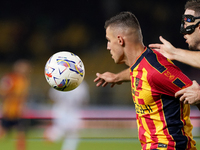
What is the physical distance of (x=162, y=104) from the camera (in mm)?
1885

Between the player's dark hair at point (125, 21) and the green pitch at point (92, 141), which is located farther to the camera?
the green pitch at point (92, 141)

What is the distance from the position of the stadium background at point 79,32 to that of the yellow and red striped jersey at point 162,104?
16.3 ft

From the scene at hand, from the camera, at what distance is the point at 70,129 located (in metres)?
4.50

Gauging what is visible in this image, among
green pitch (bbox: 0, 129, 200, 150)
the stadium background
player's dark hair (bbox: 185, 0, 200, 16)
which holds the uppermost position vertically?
player's dark hair (bbox: 185, 0, 200, 16)

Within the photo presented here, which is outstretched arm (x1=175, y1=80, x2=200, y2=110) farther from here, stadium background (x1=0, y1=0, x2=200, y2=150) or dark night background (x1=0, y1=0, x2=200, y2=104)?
dark night background (x1=0, y1=0, x2=200, y2=104)

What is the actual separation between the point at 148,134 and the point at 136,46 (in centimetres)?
64

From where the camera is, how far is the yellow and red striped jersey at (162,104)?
5.92ft

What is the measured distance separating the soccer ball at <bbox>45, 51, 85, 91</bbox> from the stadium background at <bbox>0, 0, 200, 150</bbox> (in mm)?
4484

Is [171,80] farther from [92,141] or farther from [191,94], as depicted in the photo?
[92,141]

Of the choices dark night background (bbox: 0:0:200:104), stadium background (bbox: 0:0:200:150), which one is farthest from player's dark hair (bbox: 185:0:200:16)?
dark night background (bbox: 0:0:200:104)

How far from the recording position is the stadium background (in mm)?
7180

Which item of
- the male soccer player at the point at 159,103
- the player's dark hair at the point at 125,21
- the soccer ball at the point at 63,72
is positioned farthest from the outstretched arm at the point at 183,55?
the soccer ball at the point at 63,72

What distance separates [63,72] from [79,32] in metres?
5.86

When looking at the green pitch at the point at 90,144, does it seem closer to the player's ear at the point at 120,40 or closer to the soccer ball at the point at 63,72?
the soccer ball at the point at 63,72
